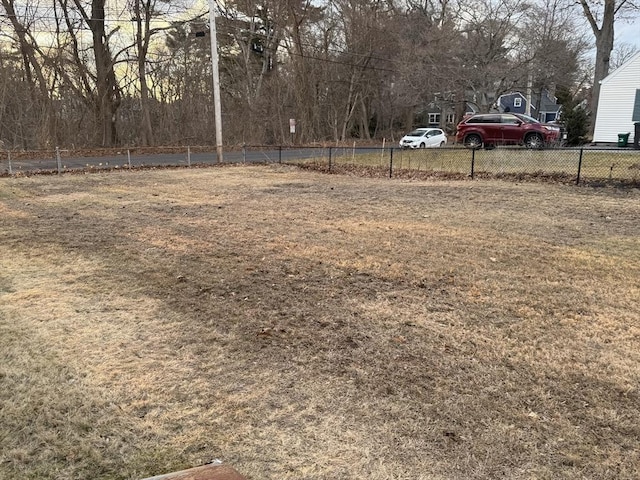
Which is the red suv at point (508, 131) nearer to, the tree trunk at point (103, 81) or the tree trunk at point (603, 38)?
the tree trunk at point (603, 38)

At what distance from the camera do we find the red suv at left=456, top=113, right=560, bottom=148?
18.4 m

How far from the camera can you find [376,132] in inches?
1811

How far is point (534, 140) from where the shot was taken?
727 inches

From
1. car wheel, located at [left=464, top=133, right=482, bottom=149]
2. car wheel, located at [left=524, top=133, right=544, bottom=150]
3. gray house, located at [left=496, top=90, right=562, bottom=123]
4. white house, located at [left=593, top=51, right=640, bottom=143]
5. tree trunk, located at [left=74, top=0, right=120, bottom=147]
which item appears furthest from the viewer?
gray house, located at [left=496, top=90, right=562, bottom=123]

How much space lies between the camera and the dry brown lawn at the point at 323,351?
2.26 m

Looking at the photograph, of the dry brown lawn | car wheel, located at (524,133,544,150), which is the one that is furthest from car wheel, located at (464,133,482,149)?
the dry brown lawn

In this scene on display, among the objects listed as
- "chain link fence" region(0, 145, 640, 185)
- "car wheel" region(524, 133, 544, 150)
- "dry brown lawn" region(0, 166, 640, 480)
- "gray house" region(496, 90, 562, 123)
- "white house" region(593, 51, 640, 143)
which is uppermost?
"gray house" region(496, 90, 562, 123)

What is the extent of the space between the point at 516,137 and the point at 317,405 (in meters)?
18.6

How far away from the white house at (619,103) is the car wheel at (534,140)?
6.29 m

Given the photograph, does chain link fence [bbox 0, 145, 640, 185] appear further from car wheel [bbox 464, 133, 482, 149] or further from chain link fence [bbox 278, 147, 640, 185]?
car wheel [bbox 464, 133, 482, 149]

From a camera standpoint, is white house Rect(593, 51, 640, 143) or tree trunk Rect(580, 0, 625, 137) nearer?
white house Rect(593, 51, 640, 143)

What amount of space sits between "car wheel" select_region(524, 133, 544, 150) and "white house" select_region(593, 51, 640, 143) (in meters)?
6.29

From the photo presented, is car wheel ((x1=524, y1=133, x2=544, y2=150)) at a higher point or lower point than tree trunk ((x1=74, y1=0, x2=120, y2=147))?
lower

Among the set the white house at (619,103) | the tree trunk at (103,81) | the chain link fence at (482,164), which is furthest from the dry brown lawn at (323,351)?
the tree trunk at (103,81)
